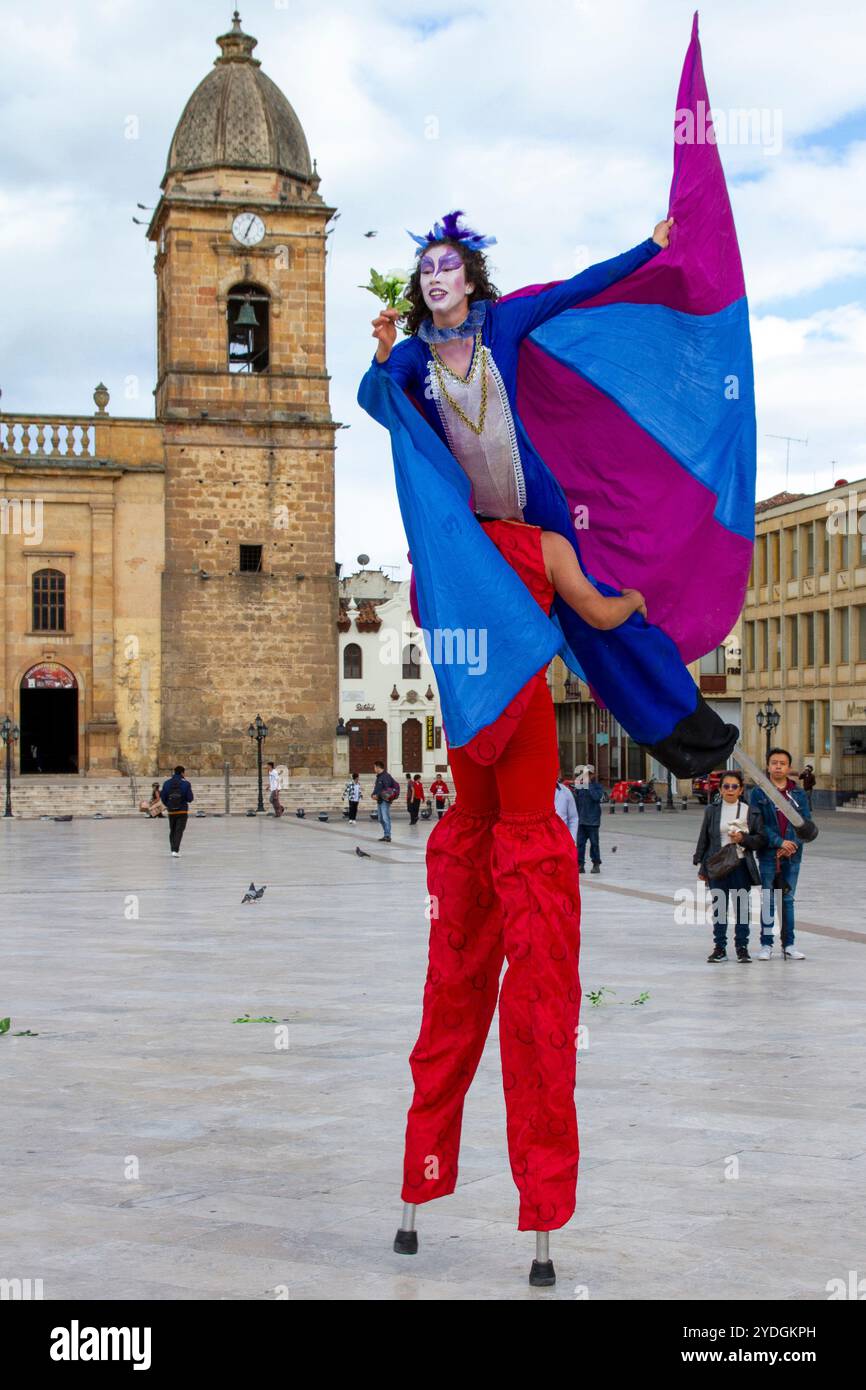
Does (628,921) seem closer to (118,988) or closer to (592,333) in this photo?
(118,988)

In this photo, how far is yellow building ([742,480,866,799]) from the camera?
147ft

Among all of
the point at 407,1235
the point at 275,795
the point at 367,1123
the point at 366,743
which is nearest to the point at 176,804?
the point at 275,795

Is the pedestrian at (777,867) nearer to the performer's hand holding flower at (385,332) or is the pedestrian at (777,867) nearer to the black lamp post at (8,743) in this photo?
the performer's hand holding flower at (385,332)

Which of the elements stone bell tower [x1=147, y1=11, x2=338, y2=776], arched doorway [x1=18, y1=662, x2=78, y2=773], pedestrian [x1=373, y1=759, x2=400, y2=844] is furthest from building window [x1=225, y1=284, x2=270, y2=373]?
pedestrian [x1=373, y1=759, x2=400, y2=844]

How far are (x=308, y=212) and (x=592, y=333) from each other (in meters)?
46.0

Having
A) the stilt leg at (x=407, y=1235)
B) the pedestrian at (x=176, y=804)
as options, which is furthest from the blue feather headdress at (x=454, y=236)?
the pedestrian at (x=176, y=804)

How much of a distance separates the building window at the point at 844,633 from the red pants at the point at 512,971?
4209 cm

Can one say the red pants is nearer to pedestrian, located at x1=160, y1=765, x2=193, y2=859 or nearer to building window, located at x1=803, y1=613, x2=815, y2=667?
pedestrian, located at x1=160, y1=765, x2=193, y2=859

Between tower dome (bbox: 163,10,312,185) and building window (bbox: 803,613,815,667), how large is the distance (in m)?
19.2

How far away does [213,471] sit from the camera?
48594 millimetres

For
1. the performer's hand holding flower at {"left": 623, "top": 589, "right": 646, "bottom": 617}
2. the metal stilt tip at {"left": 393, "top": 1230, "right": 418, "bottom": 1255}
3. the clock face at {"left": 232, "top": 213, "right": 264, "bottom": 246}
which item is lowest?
the metal stilt tip at {"left": 393, "top": 1230, "right": 418, "bottom": 1255}

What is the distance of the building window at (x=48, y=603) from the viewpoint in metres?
48.0

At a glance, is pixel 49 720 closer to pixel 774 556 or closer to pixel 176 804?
pixel 774 556

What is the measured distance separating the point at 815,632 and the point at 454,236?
43.8 meters
